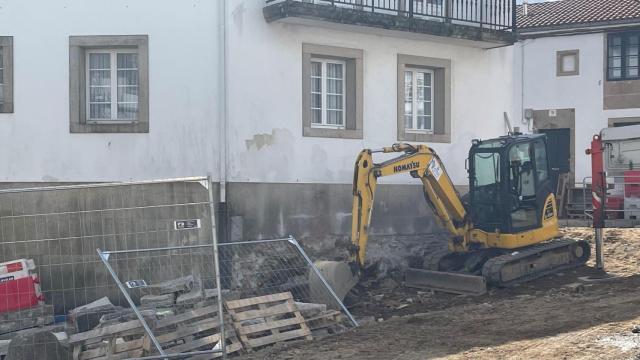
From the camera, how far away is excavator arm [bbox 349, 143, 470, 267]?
39.1 ft

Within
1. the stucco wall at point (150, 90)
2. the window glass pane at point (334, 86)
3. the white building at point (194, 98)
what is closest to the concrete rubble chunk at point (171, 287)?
the white building at point (194, 98)

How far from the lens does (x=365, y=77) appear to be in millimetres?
14430

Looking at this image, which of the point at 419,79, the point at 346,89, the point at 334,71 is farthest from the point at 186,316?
the point at 419,79

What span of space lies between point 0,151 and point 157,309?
534 centimetres

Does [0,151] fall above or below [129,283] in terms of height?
above

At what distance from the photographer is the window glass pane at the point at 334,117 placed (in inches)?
564

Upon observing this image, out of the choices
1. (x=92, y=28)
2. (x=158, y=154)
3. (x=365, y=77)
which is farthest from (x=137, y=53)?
(x=365, y=77)

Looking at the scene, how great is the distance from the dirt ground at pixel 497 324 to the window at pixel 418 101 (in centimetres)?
352

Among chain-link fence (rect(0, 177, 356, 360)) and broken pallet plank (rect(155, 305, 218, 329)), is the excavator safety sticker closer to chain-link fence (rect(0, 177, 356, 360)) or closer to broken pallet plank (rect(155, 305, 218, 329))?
chain-link fence (rect(0, 177, 356, 360))

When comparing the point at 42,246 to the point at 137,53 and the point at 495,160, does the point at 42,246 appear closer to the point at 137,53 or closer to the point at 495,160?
the point at 137,53

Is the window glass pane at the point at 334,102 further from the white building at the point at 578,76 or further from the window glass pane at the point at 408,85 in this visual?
the white building at the point at 578,76

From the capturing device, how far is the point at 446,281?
12680 mm

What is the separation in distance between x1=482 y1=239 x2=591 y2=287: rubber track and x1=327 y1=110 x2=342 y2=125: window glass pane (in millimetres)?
3908

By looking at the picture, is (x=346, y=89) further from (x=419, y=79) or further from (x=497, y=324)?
(x=497, y=324)
